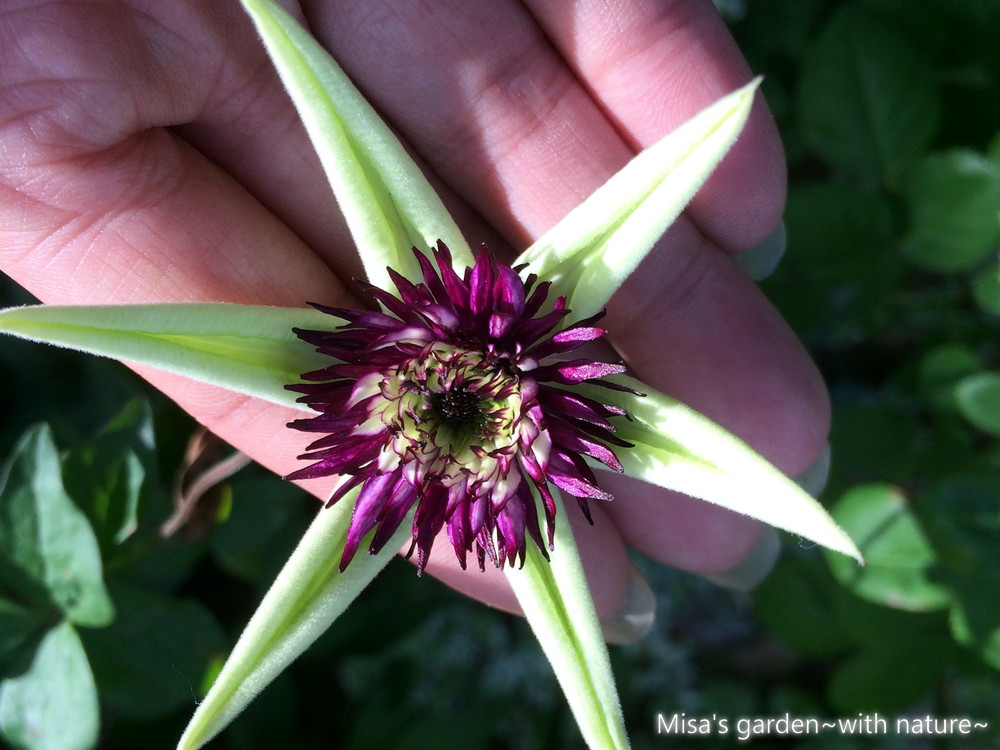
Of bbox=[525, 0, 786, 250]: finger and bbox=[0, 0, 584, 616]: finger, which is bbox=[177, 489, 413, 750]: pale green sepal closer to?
bbox=[0, 0, 584, 616]: finger

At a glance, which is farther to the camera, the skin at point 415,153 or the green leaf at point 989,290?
the green leaf at point 989,290

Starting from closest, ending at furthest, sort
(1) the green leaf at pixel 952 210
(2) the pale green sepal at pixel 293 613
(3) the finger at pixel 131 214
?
1. (2) the pale green sepal at pixel 293 613
2. (3) the finger at pixel 131 214
3. (1) the green leaf at pixel 952 210

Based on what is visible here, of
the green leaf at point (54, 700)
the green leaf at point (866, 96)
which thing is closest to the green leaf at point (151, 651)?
the green leaf at point (54, 700)

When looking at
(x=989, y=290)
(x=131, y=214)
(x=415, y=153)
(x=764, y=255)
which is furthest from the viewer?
(x=989, y=290)

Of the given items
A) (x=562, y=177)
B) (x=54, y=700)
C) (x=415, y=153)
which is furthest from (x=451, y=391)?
(x=54, y=700)

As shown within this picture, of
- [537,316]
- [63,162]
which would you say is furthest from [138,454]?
[537,316]

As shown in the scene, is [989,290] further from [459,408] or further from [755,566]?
[459,408]

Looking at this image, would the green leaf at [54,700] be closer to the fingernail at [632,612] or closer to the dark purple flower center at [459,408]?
the dark purple flower center at [459,408]
